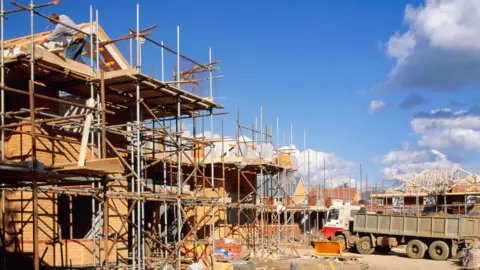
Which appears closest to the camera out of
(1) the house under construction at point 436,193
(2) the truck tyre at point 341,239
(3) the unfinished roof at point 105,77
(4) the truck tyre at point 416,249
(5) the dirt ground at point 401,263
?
(3) the unfinished roof at point 105,77

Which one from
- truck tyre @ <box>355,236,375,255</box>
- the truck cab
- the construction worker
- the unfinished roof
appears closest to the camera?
the unfinished roof

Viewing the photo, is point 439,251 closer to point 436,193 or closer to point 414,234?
point 414,234

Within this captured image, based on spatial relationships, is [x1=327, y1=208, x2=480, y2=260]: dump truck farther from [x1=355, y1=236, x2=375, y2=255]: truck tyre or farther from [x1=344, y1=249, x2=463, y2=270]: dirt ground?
[x1=344, y1=249, x2=463, y2=270]: dirt ground

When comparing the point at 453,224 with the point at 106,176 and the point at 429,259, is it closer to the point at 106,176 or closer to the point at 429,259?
the point at 429,259

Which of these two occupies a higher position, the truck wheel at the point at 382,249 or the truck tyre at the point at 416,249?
the truck tyre at the point at 416,249

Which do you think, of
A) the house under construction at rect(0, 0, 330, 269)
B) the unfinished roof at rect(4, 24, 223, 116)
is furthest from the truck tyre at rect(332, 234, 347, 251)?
the unfinished roof at rect(4, 24, 223, 116)

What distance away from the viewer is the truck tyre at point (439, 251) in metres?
27.0

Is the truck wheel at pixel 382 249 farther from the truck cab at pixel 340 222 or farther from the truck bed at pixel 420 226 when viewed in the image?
the truck cab at pixel 340 222

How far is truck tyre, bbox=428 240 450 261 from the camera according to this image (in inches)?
1064

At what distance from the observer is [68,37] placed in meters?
15.1

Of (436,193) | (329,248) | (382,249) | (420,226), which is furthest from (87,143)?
(436,193)

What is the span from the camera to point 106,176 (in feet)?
36.1

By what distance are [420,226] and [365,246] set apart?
3.47m

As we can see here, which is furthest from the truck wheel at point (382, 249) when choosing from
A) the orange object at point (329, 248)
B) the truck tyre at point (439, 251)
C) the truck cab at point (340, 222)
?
the orange object at point (329, 248)
